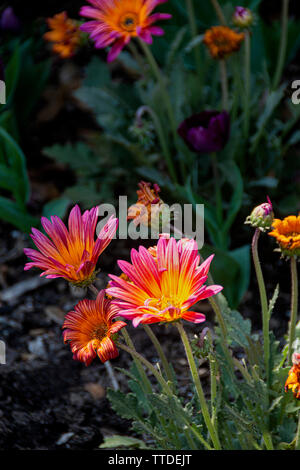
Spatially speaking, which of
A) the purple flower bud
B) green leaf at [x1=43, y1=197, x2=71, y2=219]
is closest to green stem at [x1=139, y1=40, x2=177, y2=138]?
green leaf at [x1=43, y1=197, x2=71, y2=219]

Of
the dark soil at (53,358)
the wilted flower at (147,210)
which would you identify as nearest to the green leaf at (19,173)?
the dark soil at (53,358)

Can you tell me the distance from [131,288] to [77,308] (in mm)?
81

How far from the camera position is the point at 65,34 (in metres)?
1.58

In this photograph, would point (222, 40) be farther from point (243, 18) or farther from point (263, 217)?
point (263, 217)

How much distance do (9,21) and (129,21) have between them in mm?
559

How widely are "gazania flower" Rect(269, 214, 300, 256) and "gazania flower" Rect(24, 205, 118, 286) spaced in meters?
0.23

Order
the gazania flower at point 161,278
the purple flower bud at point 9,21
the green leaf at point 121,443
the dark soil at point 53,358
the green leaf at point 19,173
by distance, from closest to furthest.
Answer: the gazania flower at point 161,278 → the green leaf at point 121,443 → the dark soil at point 53,358 → the green leaf at point 19,173 → the purple flower bud at point 9,21

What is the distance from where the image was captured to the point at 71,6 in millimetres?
1950

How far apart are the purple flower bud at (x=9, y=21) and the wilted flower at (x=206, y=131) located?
679 mm

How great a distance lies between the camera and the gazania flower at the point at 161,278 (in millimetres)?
749

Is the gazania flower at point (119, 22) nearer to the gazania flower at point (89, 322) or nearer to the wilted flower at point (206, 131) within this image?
the wilted flower at point (206, 131)

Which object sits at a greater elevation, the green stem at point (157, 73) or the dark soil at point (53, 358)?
the green stem at point (157, 73)

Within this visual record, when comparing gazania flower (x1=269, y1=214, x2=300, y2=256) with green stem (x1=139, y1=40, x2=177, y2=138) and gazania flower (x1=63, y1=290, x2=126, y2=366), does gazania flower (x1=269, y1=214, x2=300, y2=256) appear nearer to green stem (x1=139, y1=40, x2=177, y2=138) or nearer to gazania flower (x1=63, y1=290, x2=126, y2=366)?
gazania flower (x1=63, y1=290, x2=126, y2=366)

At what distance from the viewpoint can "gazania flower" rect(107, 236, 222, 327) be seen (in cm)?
75
